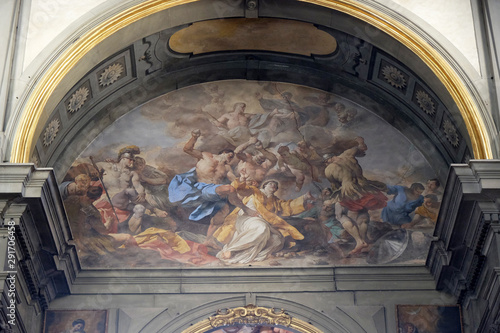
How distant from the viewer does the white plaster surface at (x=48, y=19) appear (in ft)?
48.7

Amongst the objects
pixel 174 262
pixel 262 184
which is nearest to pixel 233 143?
pixel 262 184

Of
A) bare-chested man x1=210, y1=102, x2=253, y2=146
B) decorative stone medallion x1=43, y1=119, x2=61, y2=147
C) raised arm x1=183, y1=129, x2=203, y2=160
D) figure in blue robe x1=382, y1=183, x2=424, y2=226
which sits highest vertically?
bare-chested man x1=210, y1=102, x2=253, y2=146

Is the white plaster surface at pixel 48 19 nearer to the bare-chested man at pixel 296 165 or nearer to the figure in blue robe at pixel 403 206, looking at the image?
the bare-chested man at pixel 296 165

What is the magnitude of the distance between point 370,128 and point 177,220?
12.3ft

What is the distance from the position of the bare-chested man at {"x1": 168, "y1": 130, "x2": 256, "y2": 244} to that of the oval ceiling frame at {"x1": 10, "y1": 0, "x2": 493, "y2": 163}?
2874 millimetres

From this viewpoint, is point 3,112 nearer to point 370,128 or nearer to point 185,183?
point 185,183

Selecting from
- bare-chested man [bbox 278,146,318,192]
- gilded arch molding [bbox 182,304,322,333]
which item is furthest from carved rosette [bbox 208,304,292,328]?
bare-chested man [bbox 278,146,318,192]

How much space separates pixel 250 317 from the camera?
53.5 feet

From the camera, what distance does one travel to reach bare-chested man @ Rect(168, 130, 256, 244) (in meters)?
17.1

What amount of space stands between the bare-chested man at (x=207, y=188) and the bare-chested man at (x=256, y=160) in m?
0.19

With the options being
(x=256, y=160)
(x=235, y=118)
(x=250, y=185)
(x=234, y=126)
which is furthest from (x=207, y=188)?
(x=235, y=118)

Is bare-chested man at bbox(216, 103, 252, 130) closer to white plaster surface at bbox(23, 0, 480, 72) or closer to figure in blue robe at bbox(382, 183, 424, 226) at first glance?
figure in blue robe at bbox(382, 183, 424, 226)

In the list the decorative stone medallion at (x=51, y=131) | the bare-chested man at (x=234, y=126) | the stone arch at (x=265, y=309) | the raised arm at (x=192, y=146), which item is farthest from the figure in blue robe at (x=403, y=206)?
the decorative stone medallion at (x=51, y=131)

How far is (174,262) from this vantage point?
16.9 meters
